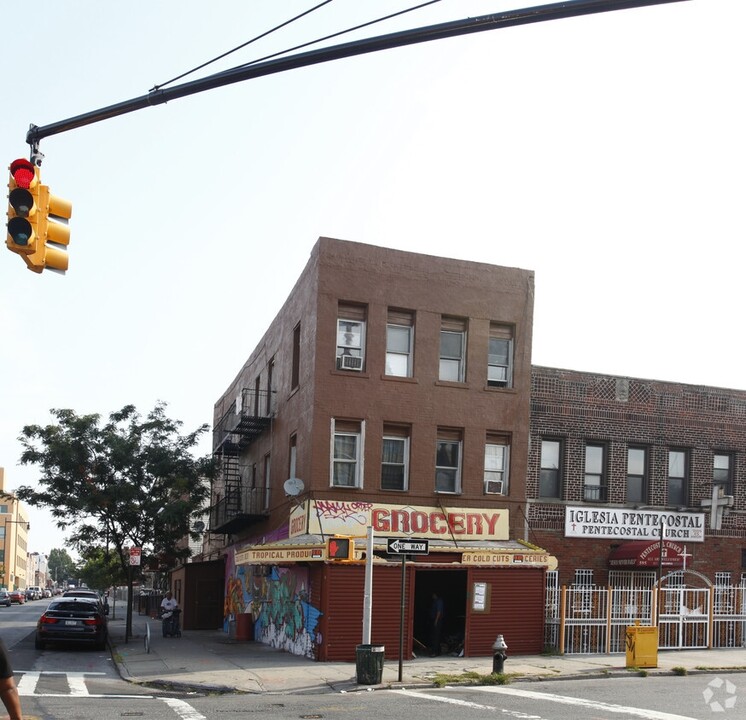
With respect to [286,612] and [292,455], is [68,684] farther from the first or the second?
[292,455]

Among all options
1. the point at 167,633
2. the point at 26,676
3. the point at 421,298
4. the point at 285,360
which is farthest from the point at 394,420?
the point at 167,633

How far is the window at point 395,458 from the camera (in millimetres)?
25516

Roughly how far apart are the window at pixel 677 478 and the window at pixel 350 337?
372 inches

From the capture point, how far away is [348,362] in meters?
25.3

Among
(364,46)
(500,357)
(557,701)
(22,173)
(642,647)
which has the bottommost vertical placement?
(557,701)

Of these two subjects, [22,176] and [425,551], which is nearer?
[22,176]

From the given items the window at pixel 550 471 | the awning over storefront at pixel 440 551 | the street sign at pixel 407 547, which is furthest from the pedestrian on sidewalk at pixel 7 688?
the window at pixel 550 471

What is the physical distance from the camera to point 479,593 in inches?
958

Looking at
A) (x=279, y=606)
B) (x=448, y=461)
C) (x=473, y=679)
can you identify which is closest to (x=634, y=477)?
(x=448, y=461)

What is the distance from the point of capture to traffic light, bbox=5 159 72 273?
8.91m

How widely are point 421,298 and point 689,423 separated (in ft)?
28.5

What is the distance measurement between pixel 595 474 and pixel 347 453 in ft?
23.4

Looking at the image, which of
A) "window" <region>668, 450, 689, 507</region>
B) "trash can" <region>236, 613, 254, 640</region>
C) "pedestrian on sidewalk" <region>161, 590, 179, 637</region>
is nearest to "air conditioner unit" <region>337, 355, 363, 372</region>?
"window" <region>668, 450, 689, 507</region>

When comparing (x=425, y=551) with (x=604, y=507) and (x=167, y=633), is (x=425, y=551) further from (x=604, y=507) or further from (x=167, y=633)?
(x=167, y=633)
